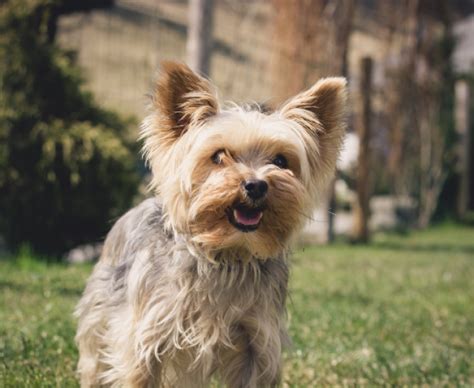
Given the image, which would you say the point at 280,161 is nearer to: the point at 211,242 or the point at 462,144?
the point at 211,242

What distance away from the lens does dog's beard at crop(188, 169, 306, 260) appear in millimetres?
3961

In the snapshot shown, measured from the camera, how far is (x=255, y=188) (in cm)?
392

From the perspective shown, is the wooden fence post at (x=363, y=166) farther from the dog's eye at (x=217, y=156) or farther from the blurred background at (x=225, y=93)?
the dog's eye at (x=217, y=156)

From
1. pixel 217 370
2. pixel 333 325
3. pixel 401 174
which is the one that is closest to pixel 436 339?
pixel 333 325

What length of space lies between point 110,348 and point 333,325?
3.03 metres

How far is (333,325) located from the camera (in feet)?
22.9

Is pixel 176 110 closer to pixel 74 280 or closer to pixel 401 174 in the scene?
pixel 74 280

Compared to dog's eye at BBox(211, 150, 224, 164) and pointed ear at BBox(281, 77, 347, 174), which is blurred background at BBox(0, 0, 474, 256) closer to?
pointed ear at BBox(281, 77, 347, 174)

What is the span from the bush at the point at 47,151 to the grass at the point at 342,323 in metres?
0.66

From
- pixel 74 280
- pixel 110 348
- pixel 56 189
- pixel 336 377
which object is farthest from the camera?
pixel 56 189

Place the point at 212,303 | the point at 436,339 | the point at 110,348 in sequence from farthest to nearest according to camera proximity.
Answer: the point at 436,339
the point at 110,348
the point at 212,303

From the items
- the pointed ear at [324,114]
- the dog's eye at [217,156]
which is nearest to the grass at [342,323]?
the pointed ear at [324,114]

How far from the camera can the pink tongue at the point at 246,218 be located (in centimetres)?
402

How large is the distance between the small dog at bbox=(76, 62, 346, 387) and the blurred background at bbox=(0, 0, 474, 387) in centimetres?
41
